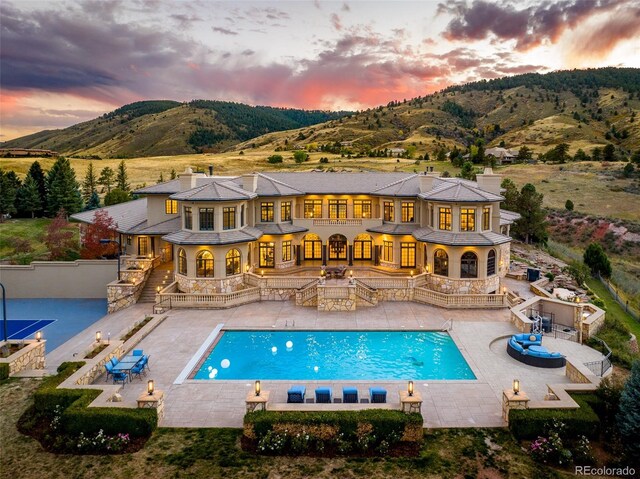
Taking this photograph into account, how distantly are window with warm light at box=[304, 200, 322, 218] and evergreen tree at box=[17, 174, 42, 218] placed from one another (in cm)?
3957

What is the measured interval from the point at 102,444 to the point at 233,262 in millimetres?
19466

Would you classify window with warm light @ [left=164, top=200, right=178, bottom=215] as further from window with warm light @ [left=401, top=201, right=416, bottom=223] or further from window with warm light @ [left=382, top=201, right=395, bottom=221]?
window with warm light @ [left=401, top=201, right=416, bottom=223]

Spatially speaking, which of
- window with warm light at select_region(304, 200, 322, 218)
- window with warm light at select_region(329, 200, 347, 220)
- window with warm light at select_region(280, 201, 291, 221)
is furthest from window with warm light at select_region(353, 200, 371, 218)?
window with warm light at select_region(280, 201, 291, 221)

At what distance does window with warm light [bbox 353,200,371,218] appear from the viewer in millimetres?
39938

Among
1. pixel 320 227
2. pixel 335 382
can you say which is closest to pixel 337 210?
pixel 320 227

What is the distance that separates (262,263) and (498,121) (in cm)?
16985

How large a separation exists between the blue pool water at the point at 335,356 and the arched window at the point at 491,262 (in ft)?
31.1

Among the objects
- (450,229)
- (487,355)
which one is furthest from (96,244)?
(487,355)

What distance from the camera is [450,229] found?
32719mm

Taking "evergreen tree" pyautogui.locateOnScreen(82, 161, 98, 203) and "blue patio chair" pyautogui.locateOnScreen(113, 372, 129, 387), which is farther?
"evergreen tree" pyautogui.locateOnScreen(82, 161, 98, 203)

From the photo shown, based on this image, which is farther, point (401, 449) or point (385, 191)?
point (385, 191)

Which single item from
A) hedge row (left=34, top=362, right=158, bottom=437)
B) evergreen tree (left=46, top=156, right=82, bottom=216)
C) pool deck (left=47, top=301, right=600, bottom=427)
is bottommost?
pool deck (left=47, top=301, right=600, bottom=427)

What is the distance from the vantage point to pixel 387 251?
123 ft

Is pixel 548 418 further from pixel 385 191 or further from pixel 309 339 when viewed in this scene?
pixel 385 191
